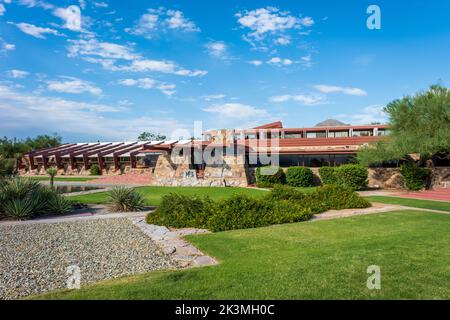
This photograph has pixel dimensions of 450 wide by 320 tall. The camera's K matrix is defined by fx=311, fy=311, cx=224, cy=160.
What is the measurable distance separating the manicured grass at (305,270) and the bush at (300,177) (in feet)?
50.1

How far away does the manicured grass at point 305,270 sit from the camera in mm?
4191

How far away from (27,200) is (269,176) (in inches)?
645

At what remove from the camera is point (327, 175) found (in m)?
23.3

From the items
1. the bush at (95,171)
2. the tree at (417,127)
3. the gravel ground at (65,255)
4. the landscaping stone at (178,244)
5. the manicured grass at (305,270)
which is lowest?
the landscaping stone at (178,244)

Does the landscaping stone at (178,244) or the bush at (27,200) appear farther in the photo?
the bush at (27,200)

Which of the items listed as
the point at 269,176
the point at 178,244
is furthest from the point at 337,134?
the point at 178,244

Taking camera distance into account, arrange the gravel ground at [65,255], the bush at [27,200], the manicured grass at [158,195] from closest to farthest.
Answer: the gravel ground at [65,255], the bush at [27,200], the manicured grass at [158,195]

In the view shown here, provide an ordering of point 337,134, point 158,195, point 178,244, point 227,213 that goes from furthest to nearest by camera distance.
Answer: point 337,134 < point 158,195 < point 227,213 < point 178,244

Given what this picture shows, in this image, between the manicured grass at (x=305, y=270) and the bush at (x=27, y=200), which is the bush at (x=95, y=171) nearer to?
the bush at (x=27, y=200)

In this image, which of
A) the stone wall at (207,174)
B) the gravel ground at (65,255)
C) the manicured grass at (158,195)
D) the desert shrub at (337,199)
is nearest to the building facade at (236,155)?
the stone wall at (207,174)

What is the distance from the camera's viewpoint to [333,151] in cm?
2569

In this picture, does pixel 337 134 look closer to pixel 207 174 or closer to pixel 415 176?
pixel 415 176

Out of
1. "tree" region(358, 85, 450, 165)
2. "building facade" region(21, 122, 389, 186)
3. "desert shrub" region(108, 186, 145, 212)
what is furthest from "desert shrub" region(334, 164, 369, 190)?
"desert shrub" region(108, 186, 145, 212)
